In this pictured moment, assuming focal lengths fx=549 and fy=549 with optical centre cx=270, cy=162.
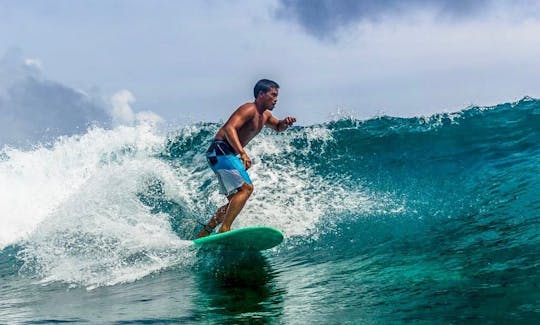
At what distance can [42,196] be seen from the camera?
48.3 feet

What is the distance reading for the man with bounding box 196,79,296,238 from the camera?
6.79 m

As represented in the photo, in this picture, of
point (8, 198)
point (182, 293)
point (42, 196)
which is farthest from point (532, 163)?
point (8, 198)

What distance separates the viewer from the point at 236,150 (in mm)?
6645

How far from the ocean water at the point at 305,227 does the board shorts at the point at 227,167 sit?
865 millimetres

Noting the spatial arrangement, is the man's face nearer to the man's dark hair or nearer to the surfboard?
the man's dark hair

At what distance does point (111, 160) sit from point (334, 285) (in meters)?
10.8

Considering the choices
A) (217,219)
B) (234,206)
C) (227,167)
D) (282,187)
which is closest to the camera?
(234,206)

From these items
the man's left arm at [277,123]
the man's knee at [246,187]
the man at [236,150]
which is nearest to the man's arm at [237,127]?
the man at [236,150]

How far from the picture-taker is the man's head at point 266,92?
6934 millimetres

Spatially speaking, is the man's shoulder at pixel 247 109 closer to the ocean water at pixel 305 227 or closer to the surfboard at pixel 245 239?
the surfboard at pixel 245 239

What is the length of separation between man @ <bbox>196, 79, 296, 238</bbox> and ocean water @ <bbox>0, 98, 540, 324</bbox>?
60cm

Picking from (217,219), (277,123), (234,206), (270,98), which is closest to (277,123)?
(277,123)

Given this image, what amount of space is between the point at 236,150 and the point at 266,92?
34.4 inches

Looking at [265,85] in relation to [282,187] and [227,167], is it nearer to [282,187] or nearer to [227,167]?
[227,167]
